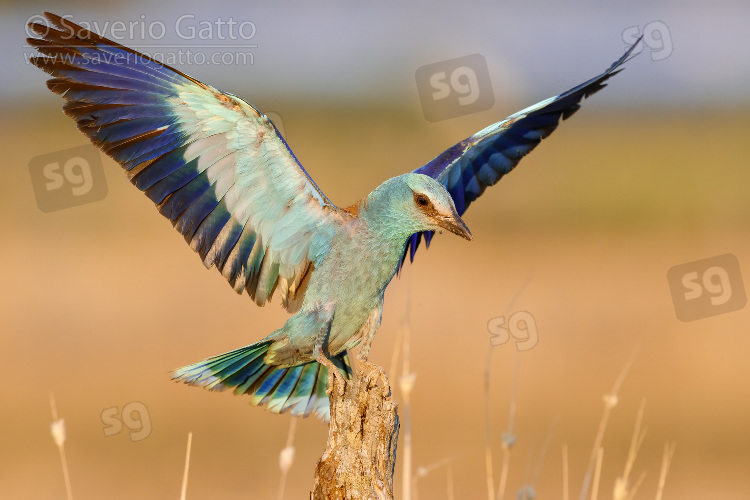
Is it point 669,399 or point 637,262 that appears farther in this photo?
point 637,262

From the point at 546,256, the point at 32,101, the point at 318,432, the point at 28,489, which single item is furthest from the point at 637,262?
the point at 32,101

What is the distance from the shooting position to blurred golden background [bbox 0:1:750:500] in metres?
8.07

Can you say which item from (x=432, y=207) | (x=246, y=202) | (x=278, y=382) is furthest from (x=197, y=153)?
(x=278, y=382)

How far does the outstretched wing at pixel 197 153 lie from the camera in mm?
4340

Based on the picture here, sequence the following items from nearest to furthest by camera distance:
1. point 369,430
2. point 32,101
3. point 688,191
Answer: point 369,430, point 688,191, point 32,101

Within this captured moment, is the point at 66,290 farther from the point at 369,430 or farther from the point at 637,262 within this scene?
the point at 369,430

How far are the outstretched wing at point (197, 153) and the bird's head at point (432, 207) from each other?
0.40 meters

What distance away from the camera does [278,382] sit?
4891 millimetres

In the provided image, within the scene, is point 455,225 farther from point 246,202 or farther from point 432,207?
point 246,202

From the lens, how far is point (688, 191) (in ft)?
50.8

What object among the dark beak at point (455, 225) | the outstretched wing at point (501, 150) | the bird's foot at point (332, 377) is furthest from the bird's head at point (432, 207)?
the outstretched wing at point (501, 150)

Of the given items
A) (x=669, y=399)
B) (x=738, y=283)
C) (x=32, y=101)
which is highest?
(x=32, y=101)

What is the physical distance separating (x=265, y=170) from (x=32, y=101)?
14.0 m

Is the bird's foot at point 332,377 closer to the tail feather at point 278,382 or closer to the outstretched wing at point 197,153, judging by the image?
the tail feather at point 278,382
